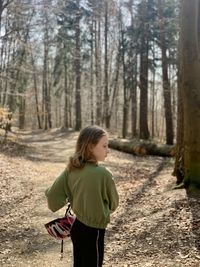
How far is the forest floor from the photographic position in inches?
241

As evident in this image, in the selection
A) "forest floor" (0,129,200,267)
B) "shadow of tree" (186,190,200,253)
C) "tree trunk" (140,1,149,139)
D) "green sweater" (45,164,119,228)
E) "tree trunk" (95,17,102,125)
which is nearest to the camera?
"green sweater" (45,164,119,228)

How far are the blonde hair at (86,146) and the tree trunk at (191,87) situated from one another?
5584 mm

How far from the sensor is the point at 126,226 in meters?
7.64

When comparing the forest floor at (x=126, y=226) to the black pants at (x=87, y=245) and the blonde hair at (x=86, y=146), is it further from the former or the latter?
the blonde hair at (x=86, y=146)

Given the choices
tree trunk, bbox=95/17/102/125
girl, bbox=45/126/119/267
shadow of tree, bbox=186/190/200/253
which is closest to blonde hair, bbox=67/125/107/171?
girl, bbox=45/126/119/267

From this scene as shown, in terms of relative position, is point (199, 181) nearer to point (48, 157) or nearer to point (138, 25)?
point (48, 157)

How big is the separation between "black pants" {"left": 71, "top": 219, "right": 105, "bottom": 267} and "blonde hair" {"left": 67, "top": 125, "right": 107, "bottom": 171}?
52 cm

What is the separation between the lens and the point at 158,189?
10.4m

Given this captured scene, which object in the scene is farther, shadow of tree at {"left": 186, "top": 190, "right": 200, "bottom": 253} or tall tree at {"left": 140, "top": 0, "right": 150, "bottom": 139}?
tall tree at {"left": 140, "top": 0, "right": 150, "bottom": 139}

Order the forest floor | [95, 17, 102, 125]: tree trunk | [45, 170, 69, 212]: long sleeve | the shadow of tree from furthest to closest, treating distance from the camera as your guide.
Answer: [95, 17, 102, 125]: tree trunk → the shadow of tree → the forest floor → [45, 170, 69, 212]: long sleeve

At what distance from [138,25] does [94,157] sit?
26557 millimetres

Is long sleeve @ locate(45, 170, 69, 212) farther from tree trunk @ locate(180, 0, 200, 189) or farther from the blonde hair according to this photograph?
tree trunk @ locate(180, 0, 200, 189)

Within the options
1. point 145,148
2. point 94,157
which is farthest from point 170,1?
point 94,157

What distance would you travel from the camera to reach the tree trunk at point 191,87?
8836mm
